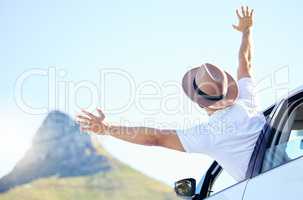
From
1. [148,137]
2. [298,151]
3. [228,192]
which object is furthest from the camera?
[148,137]

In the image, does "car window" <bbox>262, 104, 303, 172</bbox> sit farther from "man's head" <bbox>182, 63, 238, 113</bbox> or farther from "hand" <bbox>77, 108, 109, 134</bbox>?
"hand" <bbox>77, 108, 109, 134</bbox>

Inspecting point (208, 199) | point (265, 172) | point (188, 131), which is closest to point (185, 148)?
point (188, 131)

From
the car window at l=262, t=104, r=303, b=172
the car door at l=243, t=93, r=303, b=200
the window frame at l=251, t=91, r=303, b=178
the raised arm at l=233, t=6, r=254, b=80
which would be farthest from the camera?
the raised arm at l=233, t=6, r=254, b=80

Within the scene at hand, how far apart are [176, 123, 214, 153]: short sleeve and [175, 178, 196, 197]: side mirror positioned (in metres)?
0.51

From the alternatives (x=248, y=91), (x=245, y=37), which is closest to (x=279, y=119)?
(x=248, y=91)

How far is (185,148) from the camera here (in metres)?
4.55

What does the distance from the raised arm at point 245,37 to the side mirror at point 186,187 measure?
2.68 ft

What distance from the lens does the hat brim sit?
15.1 feet

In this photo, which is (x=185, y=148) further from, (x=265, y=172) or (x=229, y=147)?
(x=265, y=172)

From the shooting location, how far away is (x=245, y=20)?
535 centimetres

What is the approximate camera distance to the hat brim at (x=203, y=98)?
15.1ft

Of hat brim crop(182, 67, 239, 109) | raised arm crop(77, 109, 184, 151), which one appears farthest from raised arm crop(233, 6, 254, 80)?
raised arm crop(77, 109, 184, 151)

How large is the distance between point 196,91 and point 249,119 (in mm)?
428

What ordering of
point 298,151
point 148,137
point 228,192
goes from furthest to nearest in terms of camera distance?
point 148,137 < point 228,192 < point 298,151
